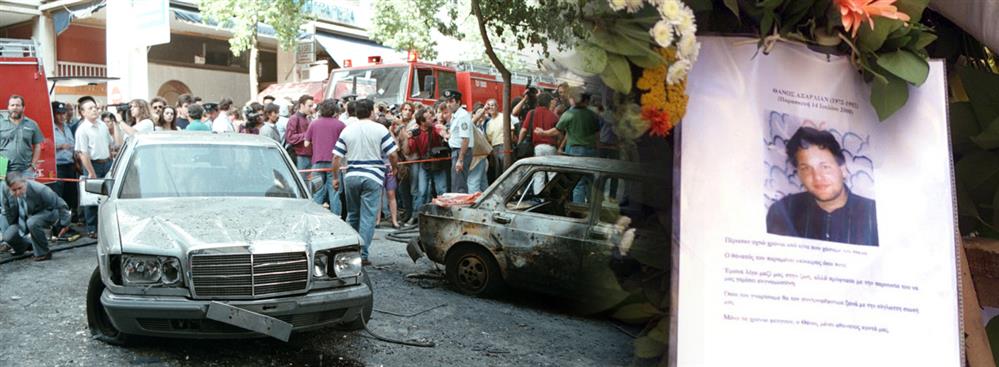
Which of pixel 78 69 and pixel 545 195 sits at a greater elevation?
pixel 78 69

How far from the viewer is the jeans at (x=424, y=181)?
37.3 feet

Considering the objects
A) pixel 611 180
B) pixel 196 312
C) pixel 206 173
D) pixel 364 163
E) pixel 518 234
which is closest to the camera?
pixel 611 180

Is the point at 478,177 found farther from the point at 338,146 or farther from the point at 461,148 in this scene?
the point at 338,146

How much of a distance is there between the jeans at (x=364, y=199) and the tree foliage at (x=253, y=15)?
42.4 feet

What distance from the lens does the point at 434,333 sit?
5.81 metres

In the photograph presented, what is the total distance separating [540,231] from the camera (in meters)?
6.27

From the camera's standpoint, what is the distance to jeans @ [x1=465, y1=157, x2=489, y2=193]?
10891 mm

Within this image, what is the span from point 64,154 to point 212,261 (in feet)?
23.1

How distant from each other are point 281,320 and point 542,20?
3.52 metres

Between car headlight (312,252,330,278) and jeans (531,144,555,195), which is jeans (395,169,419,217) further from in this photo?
car headlight (312,252,330,278)

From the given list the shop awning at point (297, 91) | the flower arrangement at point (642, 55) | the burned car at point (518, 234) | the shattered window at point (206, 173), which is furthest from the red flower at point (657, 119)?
the shop awning at point (297, 91)

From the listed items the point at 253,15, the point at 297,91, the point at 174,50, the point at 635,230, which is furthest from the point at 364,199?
the point at 174,50

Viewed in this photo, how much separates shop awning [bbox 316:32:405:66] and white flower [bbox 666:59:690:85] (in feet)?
76.5

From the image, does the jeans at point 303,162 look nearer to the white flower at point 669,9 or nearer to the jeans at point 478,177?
the jeans at point 478,177
